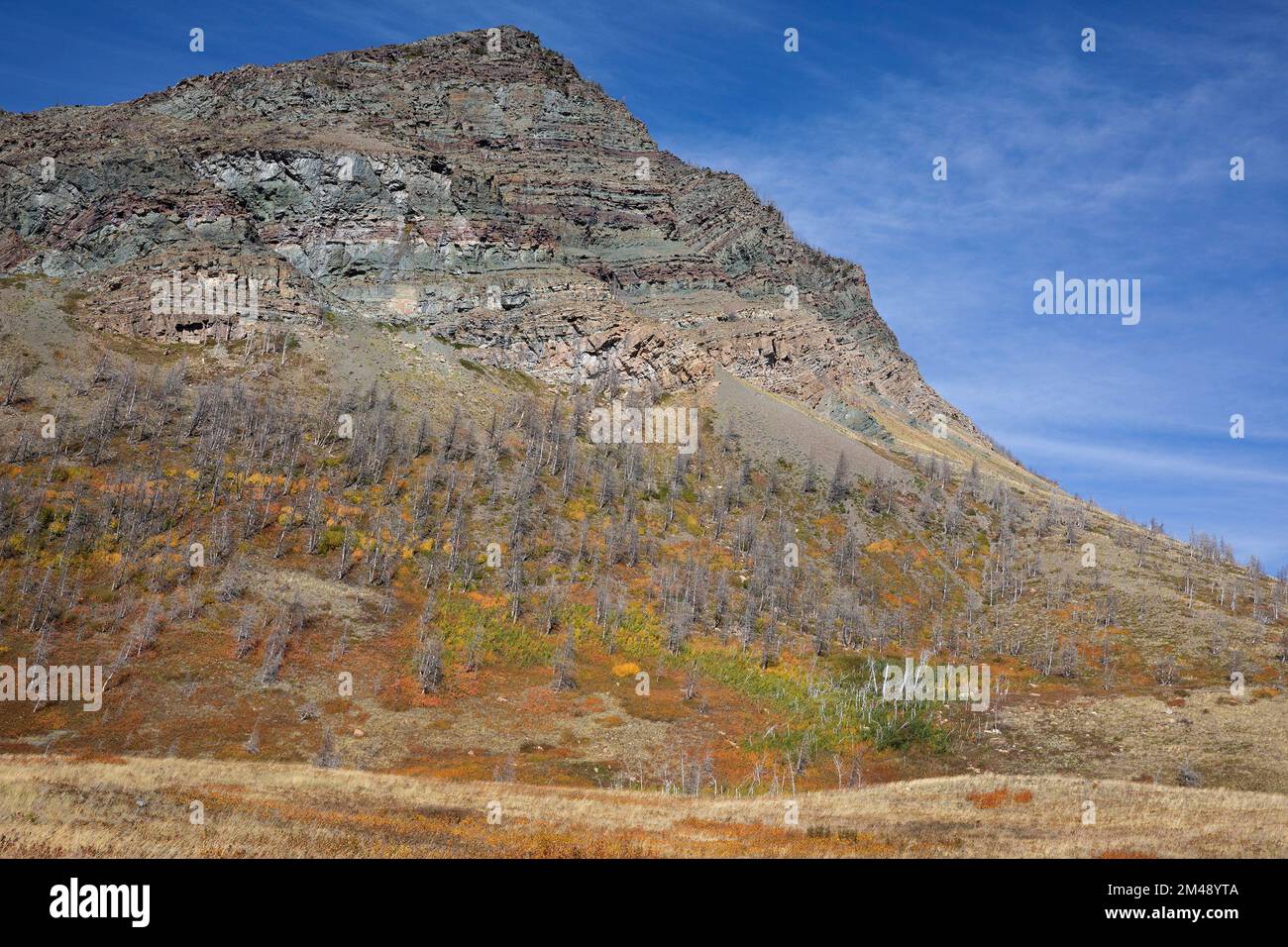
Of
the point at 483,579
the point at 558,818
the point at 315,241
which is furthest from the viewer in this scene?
the point at 315,241

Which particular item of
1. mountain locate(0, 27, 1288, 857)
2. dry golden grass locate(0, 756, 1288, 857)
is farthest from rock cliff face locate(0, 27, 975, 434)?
dry golden grass locate(0, 756, 1288, 857)

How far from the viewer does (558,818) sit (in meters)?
28.2

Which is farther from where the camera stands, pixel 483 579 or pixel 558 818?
A: pixel 483 579

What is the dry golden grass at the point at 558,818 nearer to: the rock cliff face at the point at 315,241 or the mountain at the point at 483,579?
the mountain at the point at 483,579

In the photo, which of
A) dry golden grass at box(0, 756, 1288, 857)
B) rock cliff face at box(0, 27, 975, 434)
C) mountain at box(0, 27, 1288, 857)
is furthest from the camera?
rock cliff face at box(0, 27, 975, 434)

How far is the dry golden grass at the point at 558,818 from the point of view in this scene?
1969 centimetres

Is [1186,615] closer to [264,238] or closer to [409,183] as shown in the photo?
[409,183]

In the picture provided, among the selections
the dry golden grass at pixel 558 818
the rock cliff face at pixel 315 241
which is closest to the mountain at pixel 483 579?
the dry golden grass at pixel 558 818

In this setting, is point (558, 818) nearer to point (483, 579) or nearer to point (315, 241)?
point (483, 579)

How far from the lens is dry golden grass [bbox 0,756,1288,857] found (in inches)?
775

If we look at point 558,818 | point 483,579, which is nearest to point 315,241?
point 483,579

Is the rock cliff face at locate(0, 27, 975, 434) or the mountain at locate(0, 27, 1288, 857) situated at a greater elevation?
the rock cliff face at locate(0, 27, 975, 434)

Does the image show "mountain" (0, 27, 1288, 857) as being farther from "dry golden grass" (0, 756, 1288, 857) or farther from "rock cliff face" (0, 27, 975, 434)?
"rock cliff face" (0, 27, 975, 434)
